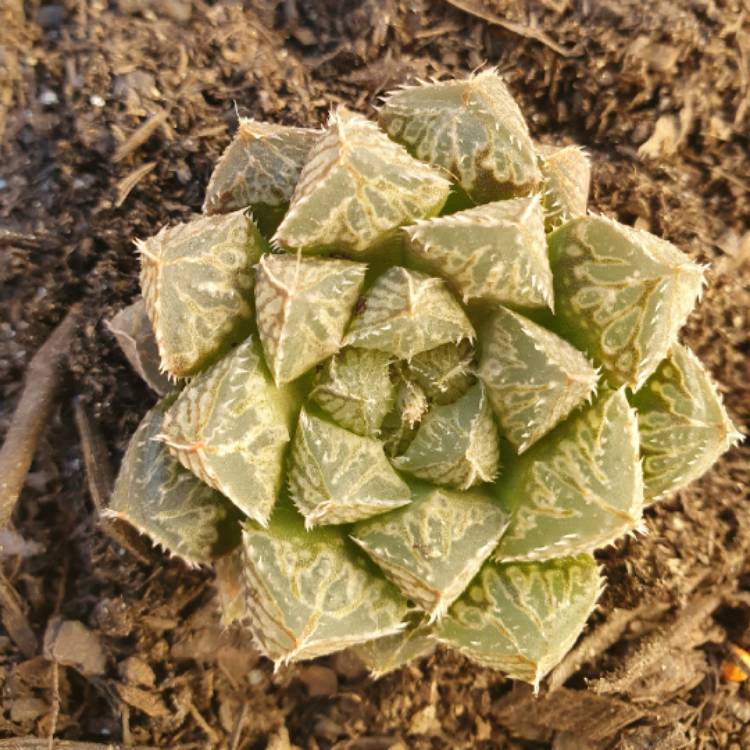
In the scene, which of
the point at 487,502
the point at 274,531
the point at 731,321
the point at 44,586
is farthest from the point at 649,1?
the point at 44,586

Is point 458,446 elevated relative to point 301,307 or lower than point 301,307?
lower

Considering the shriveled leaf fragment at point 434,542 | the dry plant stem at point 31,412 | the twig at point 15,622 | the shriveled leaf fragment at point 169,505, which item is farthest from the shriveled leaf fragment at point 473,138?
Answer: the twig at point 15,622

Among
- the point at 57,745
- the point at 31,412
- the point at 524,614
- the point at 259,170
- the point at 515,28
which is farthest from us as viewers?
the point at 515,28

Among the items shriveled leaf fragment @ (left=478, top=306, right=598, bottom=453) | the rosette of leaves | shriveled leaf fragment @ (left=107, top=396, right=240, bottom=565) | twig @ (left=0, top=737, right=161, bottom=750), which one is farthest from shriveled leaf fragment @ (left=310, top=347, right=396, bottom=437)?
twig @ (left=0, top=737, right=161, bottom=750)

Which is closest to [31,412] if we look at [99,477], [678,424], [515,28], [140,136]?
[99,477]

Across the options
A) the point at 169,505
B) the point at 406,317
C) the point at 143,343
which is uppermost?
the point at 406,317

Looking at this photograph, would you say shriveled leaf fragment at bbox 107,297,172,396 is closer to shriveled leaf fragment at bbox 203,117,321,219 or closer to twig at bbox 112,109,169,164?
shriveled leaf fragment at bbox 203,117,321,219

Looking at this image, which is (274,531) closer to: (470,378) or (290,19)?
(470,378)

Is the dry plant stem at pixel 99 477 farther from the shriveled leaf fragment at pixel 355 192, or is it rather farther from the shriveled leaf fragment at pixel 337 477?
the shriveled leaf fragment at pixel 355 192

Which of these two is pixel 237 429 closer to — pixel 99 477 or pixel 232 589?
pixel 232 589
